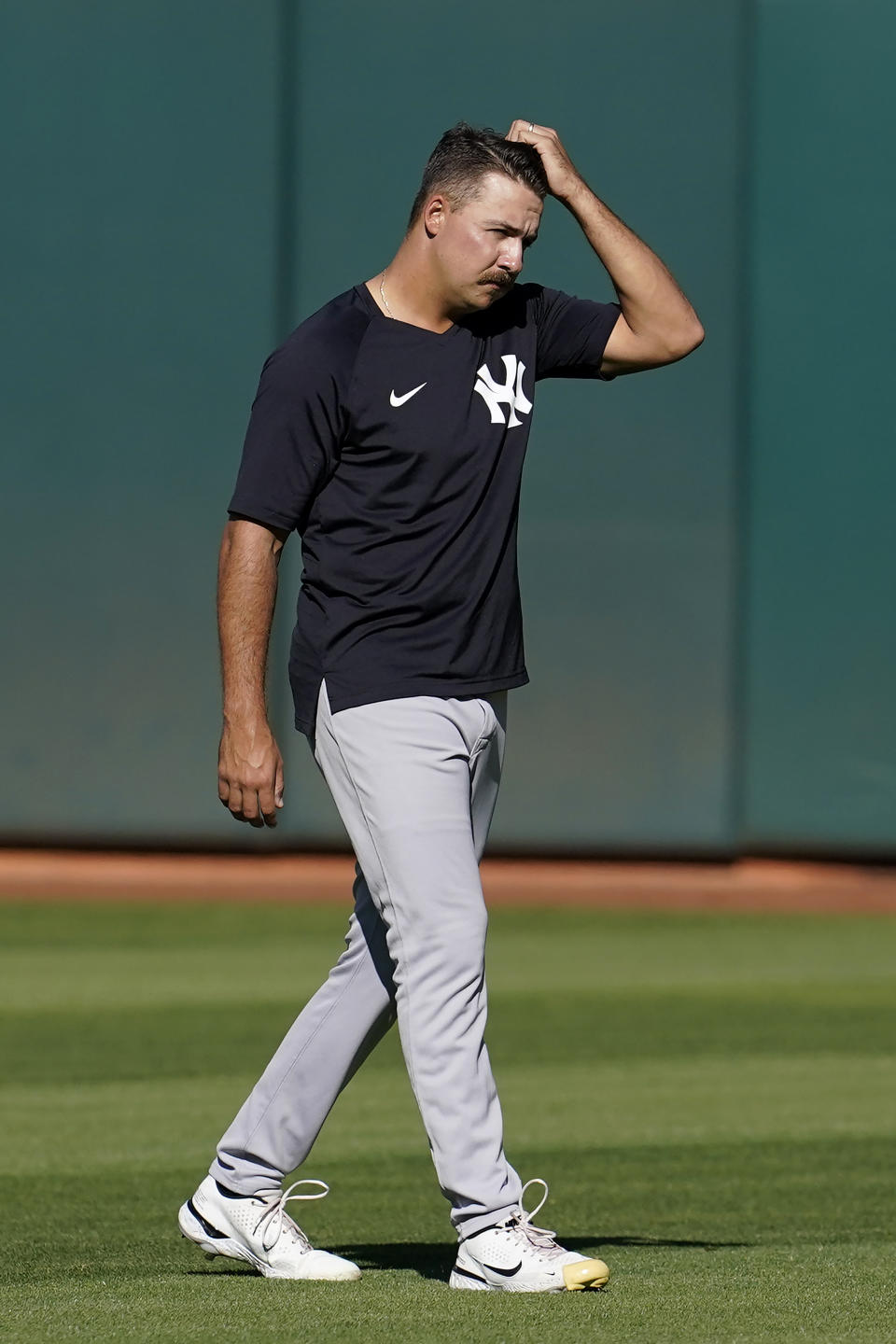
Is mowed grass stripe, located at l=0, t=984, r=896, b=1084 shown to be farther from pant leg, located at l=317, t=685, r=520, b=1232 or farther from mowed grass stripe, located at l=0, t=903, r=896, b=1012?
pant leg, located at l=317, t=685, r=520, b=1232

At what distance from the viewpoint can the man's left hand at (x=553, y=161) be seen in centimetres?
396

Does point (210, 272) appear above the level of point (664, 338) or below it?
above

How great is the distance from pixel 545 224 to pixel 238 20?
90.1 inches

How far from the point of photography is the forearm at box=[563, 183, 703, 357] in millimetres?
4043

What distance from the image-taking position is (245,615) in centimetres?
369

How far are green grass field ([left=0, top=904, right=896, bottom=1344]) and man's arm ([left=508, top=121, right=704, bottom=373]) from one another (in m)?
1.89

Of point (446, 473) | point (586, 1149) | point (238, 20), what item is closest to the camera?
point (446, 473)

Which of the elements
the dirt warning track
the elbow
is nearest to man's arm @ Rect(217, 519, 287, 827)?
the elbow

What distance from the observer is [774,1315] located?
3.46 meters

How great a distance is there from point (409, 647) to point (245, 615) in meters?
0.33

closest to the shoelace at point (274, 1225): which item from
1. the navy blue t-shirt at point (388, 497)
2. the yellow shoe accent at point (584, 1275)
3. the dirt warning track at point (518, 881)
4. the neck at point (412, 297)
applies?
the yellow shoe accent at point (584, 1275)

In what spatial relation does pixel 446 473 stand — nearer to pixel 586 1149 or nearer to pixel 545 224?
pixel 586 1149

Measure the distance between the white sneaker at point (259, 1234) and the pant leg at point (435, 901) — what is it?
1.15 feet

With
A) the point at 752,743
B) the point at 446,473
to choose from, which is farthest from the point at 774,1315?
the point at 752,743
